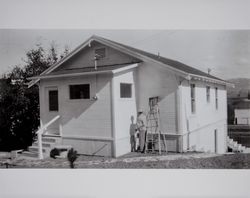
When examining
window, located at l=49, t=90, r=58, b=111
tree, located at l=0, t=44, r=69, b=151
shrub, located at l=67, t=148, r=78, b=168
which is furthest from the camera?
window, located at l=49, t=90, r=58, b=111

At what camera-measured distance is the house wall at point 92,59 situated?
596 centimetres

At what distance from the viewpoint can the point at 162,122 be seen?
5.70 m

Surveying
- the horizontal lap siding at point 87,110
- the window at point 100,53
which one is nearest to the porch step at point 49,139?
the horizontal lap siding at point 87,110

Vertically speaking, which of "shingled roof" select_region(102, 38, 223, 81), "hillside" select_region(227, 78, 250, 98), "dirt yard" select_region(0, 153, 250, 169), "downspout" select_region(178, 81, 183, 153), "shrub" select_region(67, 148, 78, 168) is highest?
"shingled roof" select_region(102, 38, 223, 81)

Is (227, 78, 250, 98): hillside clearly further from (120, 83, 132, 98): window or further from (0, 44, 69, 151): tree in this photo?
(0, 44, 69, 151): tree

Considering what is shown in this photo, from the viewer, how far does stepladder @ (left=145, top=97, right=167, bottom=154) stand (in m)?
5.60

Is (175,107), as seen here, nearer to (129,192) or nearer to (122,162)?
(122,162)

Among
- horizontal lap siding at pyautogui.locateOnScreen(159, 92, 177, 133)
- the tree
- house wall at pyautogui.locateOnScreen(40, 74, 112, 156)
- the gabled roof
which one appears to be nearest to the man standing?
horizontal lap siding at pyautogui.locateOnScreen(159, 92, 177, 133)

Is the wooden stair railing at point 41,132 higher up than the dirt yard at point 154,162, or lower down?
higher up

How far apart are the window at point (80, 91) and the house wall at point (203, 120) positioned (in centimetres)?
192

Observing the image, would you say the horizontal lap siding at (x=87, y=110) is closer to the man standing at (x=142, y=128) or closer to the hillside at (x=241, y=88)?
the man standing at (x=142, y=128)

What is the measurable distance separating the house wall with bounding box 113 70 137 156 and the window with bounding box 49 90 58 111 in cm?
136

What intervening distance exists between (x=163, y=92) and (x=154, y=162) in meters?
1.52

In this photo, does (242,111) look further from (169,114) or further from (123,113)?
(123,113)
